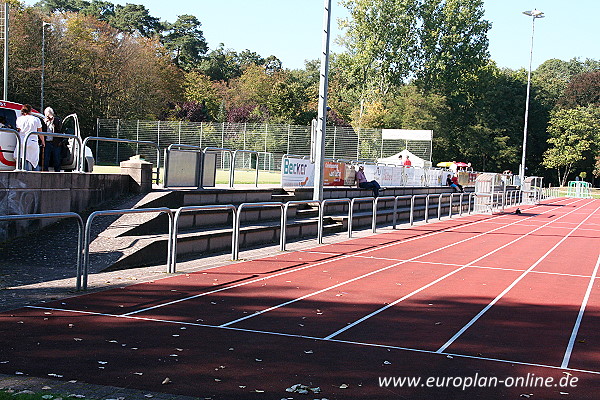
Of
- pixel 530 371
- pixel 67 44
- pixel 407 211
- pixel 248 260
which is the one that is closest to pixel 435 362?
pixel 530 371

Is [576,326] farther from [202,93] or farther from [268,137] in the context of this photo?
[202,93]

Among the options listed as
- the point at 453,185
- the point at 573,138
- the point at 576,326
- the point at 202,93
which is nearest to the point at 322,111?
the point at 576,326

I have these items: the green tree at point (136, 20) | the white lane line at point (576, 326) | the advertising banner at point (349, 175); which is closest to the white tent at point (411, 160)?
the advertising banner at point (349, 175)

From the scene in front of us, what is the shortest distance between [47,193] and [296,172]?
32.6 feet

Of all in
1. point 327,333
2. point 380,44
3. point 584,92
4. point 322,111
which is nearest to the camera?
point 327,333

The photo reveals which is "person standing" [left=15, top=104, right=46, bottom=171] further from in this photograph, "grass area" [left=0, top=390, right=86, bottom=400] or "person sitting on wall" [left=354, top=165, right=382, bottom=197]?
"person sitting on wall" [left=354, top=165, right=382, bottom=197]

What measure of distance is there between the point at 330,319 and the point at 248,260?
494cm

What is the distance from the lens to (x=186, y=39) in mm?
98562

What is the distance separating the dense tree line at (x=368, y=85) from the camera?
50062 millimetres

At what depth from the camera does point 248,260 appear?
510 inches

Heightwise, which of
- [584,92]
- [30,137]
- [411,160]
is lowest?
[30,137]

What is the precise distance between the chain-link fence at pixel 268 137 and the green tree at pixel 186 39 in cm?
5370

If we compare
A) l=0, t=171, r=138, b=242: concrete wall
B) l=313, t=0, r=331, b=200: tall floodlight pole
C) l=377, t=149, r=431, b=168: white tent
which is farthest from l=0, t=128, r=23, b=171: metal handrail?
l=377, t=149, r=431, b=168: white tent

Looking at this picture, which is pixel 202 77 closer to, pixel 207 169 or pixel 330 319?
pixel 207 169
